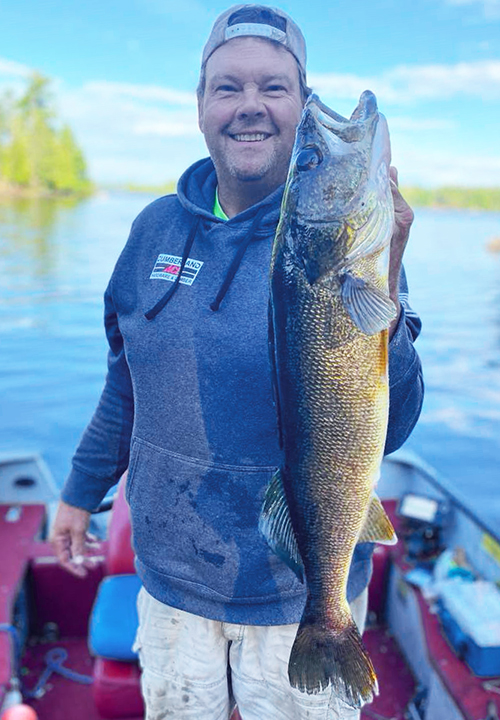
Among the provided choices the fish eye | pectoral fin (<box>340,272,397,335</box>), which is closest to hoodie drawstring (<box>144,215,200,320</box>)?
the fish eye

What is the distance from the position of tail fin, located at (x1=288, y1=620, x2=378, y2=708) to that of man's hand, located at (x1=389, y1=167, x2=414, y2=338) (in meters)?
0.91

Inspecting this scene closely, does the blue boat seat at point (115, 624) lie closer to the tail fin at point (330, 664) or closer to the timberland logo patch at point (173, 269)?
the tail fin at point (330, 664)

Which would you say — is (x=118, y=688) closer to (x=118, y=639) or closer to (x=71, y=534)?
(x=118, y=639)

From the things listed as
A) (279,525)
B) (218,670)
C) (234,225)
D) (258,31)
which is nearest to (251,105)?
(258,31)

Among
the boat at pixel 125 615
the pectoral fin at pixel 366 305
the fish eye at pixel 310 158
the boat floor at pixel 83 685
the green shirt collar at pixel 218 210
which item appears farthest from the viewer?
the boat floor at pixel 83 685

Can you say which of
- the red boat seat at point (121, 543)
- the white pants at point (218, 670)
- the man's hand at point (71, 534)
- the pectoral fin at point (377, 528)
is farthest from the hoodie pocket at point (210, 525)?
the red boat seat at point (121, 543)

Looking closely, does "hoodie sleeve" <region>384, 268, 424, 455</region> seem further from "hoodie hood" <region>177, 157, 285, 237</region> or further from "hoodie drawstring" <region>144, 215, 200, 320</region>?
"hoodie drawstring" <region>144, 215, 200, 320</region>

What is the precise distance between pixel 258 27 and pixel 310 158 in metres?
0.92

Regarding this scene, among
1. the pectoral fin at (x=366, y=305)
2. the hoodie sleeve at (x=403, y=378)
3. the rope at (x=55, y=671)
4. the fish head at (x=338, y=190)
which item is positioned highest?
the fish head at (x=338, y=190)

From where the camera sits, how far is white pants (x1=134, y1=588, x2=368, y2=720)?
2.16 metres

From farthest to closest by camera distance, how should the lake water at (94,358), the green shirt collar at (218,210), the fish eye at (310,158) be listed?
the lake water at (94,358)
the green shirt collar at (218,210)
the fish eye at (310,158)

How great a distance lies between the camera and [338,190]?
1.62 meters

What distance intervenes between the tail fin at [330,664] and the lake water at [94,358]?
10.3 ft

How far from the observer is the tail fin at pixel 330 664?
1874 mm
